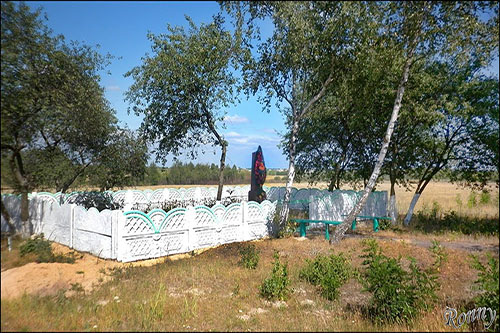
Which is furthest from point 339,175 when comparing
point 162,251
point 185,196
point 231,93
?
point 162,251

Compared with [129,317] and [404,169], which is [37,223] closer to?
[129,317]

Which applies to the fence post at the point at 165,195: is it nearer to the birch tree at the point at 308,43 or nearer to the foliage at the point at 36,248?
the birch tree at the point at 308,43

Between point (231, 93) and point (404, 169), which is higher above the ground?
point (231, 93)

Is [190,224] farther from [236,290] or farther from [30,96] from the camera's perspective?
[30,96]

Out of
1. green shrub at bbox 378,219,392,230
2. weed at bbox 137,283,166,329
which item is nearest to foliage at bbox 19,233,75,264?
weed at bbox 137,283,166,329

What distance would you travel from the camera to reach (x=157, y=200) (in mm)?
21344

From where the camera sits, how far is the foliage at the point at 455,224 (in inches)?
447

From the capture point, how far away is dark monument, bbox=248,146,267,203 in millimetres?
15336

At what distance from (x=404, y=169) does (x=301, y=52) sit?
365 inches

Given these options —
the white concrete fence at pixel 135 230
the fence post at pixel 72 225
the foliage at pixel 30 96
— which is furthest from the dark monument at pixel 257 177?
the foliage at pixel 30 96

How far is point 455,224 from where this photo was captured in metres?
13.3

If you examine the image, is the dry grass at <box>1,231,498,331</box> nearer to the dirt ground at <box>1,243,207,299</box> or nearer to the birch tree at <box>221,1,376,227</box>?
the dirt ground at <box>1,243,207,299</box>

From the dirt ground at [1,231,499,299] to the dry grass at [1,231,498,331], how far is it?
143 millimetres

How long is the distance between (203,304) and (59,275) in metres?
2.26
